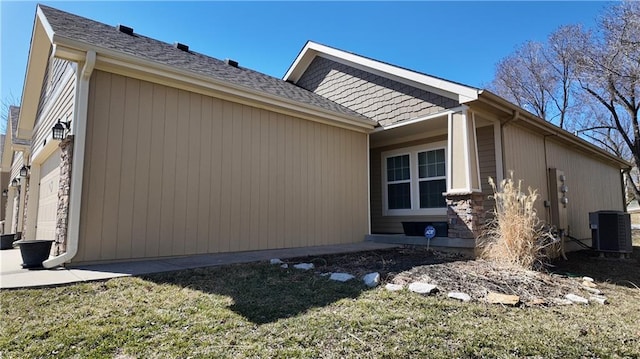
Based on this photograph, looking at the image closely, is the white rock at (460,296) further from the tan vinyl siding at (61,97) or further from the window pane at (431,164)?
the tan vinyl siding at (61,97)

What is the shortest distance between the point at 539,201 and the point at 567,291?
4789mm

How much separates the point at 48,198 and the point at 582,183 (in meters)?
13.4

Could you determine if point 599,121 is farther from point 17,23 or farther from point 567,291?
point 17,23

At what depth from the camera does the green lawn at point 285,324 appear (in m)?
2.36

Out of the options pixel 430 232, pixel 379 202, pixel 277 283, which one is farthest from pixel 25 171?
pixel 430 232

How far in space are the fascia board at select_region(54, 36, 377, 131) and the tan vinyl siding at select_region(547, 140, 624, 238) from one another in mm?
6080

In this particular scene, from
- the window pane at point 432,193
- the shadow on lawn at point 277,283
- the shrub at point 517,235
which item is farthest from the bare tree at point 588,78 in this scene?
the shadow on lawn at point 277,283

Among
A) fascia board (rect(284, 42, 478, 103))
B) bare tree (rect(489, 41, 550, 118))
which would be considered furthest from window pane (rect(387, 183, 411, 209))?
bare tree (rect(489, 41, 550, 118))

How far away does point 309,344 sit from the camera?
242 centimetres

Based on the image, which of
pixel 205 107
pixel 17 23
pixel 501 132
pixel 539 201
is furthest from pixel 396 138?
pixel 17 23

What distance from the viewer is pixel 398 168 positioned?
30.3 ft

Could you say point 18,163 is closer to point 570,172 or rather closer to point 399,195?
point 399,195

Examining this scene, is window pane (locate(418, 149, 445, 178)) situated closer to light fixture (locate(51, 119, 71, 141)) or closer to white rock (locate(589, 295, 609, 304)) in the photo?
white rock (locate(589, 295, 609, 304))

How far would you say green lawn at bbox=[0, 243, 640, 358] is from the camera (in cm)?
236
